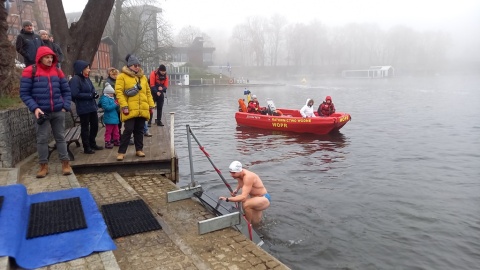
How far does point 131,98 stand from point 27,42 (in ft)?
8.80

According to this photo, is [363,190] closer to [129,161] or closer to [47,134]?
[129,161]

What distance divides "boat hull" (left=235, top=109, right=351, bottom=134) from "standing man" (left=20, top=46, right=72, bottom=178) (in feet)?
40.3

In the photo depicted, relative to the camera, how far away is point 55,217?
500 centimetres

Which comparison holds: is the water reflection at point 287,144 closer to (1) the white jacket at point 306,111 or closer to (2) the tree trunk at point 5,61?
(1) the white jacket at point 306,111

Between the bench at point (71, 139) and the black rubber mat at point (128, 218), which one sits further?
the bench at point (71, 139)

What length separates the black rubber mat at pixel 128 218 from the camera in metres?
5.18

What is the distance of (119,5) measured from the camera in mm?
38156

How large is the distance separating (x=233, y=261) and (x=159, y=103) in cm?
820

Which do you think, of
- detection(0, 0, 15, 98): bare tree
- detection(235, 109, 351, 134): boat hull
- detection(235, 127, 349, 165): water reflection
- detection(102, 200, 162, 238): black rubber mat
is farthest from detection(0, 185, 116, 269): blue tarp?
detection(235, 109, 351, 134): boat hull

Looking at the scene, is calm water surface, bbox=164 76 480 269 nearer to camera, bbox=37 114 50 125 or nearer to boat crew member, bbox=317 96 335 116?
Result: boat crew member, bbox=317 96 335 116

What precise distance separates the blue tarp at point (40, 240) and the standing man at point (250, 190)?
230 centimetres

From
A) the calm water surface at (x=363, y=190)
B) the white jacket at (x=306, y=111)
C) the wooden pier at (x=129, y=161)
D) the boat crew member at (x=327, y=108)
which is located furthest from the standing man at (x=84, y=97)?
the boat crew member at (x=327, y=108)

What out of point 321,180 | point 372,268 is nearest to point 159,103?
point 321,180

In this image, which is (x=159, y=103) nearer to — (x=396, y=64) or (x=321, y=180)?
(x=321, y=180)
